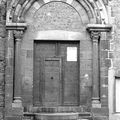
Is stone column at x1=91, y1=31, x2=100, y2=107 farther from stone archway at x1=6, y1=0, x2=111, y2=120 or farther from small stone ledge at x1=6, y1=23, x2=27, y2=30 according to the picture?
small stone ledge at x1=6, y1=23, x2=27, y2=30

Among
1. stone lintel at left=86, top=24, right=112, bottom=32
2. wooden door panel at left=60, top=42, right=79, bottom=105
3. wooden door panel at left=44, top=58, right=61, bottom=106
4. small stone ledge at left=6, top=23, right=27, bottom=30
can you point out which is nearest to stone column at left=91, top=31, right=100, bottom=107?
stone lintel at left=86, top=24, right=112, bottom=32

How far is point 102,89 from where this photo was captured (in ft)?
33.1

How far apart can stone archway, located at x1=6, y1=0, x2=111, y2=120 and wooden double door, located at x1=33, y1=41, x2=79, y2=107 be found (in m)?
0.26

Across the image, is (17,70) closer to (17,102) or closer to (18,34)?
(17,102)

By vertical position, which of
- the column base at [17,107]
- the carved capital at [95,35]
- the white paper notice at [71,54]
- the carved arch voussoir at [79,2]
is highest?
the carved arch voussoir at [79,2]

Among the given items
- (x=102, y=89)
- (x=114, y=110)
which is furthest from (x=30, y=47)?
(x=114, y=110)

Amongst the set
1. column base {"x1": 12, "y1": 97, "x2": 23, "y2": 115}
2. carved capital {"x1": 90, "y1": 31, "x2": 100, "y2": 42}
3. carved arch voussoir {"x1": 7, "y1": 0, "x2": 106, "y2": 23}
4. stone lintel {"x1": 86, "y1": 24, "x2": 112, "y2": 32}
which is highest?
carved arch voussoir {"x1": 7, "y1": 0, "x2": 106, "y2": 23}

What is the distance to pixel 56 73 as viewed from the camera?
10.4 metres

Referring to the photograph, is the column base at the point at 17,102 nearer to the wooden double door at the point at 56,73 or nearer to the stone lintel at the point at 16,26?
the wooden double door at the point at 56,73

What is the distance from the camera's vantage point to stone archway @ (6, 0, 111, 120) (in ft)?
32.8

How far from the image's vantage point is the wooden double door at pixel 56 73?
1032 cm

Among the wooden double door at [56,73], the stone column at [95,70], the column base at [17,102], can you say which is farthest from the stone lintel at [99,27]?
the column base at [17,102]

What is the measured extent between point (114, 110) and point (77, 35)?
2.63 m

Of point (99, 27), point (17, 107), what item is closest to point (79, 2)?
point (99, 27)
